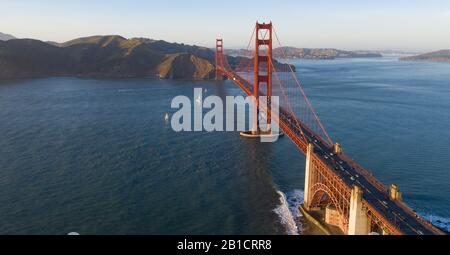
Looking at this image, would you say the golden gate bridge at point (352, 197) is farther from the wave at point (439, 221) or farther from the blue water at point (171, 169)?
the wave at point (439, 221)

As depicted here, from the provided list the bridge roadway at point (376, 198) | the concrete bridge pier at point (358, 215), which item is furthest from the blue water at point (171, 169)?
the concrete bridge pier at point (358, 215)

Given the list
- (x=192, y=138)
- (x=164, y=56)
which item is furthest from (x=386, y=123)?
(x=164, y=56)

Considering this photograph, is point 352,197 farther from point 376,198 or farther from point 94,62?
point 94,62

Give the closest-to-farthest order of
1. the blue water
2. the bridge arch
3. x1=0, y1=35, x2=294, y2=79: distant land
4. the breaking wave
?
1. the bridge arch
2. the breaking wave
3. the blue water
4. x1=0, y1=35, x2=294, y2=79: distant land

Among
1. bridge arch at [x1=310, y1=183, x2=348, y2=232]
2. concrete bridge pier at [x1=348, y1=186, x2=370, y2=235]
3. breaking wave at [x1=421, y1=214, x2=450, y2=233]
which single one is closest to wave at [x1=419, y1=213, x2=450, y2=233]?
breaking wave at [x1=421, y1=214, x2=450, y2=233]

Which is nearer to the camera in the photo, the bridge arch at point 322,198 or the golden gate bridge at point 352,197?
the golden gate bridge at point 352,197

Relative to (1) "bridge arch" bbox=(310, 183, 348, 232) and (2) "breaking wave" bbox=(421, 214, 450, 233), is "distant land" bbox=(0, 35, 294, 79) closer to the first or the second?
(1) "bridge arch" bbox=(310, 183, 348, 232)

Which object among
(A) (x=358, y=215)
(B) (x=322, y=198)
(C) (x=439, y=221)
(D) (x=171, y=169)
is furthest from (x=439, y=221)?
(D) (x=171, y=169)
